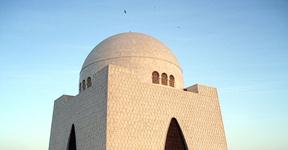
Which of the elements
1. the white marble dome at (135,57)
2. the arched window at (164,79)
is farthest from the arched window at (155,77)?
the arched window at (164,79)

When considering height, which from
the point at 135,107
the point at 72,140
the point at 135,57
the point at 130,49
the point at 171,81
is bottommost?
the point at 72,140

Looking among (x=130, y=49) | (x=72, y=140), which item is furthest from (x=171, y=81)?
(x=72, y=140)

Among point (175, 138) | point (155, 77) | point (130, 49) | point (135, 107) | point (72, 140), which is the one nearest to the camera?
point (135, 107)

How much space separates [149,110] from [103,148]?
11.4 ft

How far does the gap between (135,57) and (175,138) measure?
5.94 metres

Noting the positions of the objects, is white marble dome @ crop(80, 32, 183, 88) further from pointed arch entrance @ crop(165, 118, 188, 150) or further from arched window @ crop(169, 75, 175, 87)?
pointed arch entrance @ crop(165, 118, 188, 150)

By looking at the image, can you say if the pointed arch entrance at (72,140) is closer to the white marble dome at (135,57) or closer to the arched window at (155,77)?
the white marble dome at (135,57)

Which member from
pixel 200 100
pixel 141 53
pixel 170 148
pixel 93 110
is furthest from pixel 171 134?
pixel 141 53

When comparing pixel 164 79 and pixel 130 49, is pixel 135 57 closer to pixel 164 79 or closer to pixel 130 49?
pixel 130 49

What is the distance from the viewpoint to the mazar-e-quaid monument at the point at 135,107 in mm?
15203

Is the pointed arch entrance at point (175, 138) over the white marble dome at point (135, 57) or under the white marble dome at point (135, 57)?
under

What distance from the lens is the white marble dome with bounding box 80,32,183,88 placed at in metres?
19.0

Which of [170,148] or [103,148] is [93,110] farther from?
[170,148]

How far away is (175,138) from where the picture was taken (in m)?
16.8
